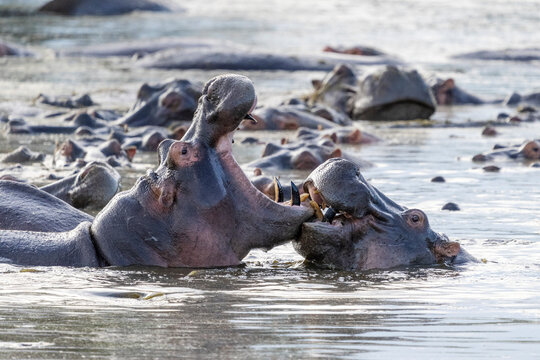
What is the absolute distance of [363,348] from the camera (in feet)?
12.5

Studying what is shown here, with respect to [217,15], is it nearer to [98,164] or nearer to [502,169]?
[502,169]

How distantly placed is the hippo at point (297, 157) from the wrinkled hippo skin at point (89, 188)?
2.27 meters

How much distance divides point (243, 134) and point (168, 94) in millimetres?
877

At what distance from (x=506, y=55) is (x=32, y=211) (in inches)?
670

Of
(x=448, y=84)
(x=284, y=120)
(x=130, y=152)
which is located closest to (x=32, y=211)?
(x=130, y=152)

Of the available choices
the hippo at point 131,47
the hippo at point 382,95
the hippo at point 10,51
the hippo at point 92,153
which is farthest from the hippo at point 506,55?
the hippo at point 92,153

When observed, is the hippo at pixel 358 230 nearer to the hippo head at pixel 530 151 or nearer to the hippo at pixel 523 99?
the hippo head at pixel 530 151

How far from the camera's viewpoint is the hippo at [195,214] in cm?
518

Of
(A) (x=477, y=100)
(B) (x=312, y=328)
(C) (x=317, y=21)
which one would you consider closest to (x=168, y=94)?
(A) (x=477, y=100)

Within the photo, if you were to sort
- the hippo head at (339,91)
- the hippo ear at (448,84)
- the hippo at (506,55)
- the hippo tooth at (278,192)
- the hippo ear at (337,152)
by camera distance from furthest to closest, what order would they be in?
1. the hippo at (506,55)
2. the hippo ear at (448,84)
3. the hippo head at (339,91)
4. the hippo ear at (337,152)
5. the hippo tooth at (278,192)

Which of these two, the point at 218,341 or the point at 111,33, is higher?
the point at 218,341

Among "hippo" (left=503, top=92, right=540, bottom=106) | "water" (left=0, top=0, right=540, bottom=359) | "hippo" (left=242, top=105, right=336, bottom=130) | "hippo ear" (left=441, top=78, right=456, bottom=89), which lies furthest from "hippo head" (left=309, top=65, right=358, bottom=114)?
"hippo" (left=503, top=92, right=540, bottom=106)

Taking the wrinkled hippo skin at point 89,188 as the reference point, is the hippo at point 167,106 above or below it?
below

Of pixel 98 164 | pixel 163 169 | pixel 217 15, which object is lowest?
pixel 217 15
